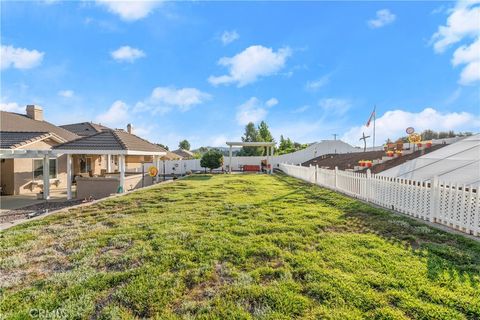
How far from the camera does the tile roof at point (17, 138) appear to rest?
11.7 m

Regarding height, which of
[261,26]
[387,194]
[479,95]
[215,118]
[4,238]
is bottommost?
[4,238]

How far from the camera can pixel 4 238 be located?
526cm

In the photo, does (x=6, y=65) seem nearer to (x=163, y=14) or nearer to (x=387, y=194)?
(x=163, y=14)

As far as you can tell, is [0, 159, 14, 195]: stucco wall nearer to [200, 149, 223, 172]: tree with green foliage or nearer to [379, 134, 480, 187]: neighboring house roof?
[200, 149, 223, 172]: tree with green foliage

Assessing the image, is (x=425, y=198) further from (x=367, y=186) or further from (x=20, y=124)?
(x=20, y=124)

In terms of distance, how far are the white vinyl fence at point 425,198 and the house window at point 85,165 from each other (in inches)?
690

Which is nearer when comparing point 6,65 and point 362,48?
point 6,65

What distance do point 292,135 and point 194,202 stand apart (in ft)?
130

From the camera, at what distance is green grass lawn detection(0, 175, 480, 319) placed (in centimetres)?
272

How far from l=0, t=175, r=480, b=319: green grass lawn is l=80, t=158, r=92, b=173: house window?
13498mm

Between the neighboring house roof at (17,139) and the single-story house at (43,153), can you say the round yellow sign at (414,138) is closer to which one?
the single-story house at (43,153)

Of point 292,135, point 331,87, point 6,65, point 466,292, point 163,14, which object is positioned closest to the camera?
point 466,292

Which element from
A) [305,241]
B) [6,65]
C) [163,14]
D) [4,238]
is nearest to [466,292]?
[305,241]

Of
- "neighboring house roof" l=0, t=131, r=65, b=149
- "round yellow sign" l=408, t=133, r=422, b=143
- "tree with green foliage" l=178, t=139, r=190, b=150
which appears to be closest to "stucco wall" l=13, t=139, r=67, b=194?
"neighboring house roof" l=0, t=131, r=65, b=149
